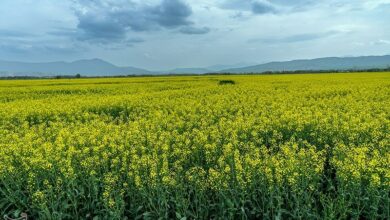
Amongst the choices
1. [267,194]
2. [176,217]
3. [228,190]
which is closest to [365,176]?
[267,194]

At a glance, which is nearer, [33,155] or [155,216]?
[155,216]

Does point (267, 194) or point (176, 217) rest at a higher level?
point (267, 194)

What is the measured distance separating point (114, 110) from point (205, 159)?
39.5ft

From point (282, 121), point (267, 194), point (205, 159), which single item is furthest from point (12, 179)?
point (282, 121)

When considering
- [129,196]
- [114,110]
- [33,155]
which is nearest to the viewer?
[129,196]

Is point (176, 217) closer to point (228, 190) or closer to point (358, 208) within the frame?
point (228, 190)

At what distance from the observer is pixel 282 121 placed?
1145 centimetres

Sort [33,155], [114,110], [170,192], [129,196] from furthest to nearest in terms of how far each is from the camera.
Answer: [114,110] < [33,155] < [129,196] < [170,192]

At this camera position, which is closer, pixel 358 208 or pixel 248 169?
pixel 358 208

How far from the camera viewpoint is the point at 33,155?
27.4 feet

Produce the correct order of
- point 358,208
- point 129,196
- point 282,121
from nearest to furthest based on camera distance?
point 358,208 → point 129,196 → point 282,121

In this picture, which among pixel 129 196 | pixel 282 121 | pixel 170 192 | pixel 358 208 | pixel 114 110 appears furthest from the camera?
pixel 114 110

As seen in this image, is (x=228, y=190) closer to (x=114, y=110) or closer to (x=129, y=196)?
(x=129, y=196)

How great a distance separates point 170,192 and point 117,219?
0.99 m
